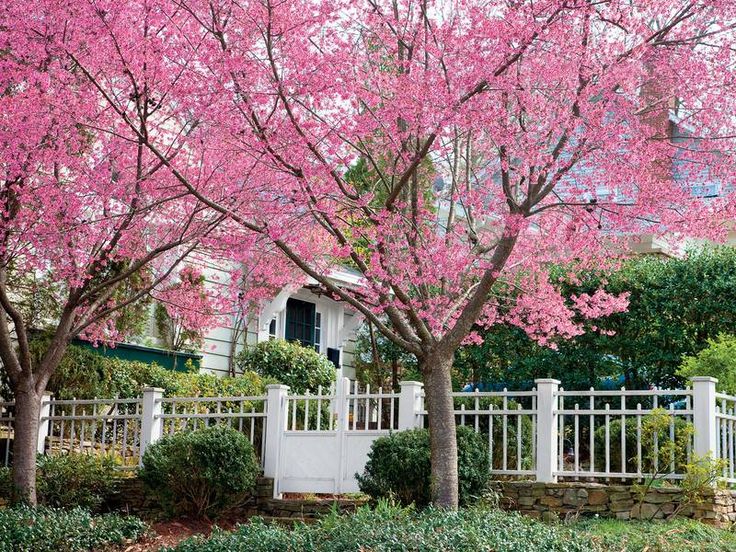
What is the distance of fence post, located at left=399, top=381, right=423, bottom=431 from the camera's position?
37.3ft

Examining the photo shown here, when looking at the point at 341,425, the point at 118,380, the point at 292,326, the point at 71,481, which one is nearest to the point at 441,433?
the point at 341,425

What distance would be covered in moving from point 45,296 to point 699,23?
936cm

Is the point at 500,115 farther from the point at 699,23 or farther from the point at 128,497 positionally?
the point at 128,497

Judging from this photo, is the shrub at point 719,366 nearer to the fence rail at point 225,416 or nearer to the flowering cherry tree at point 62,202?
the fence rail at point 225,416

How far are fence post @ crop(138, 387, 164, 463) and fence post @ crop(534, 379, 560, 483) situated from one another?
15.9 feet

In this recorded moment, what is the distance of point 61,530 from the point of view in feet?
30.6

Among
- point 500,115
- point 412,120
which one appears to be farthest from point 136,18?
point 500,115

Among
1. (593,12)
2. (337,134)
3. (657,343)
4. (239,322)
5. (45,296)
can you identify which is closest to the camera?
(593,12)

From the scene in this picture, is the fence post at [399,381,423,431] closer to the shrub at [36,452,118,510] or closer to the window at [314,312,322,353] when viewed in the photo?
the shrub at [36,452,118,510]

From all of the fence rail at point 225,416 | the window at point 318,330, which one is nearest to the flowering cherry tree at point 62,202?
the fence rail at point 225,416

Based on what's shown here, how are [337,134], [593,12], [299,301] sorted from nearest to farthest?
[593,12] → [337,134] → [299,301]

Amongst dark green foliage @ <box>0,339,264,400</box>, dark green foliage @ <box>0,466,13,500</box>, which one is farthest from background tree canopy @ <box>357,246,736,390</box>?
dark green foliage @ <box>0,466,13,500</box>

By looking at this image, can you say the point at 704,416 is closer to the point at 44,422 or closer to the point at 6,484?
the point at 6,484

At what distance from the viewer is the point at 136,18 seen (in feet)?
33.1
